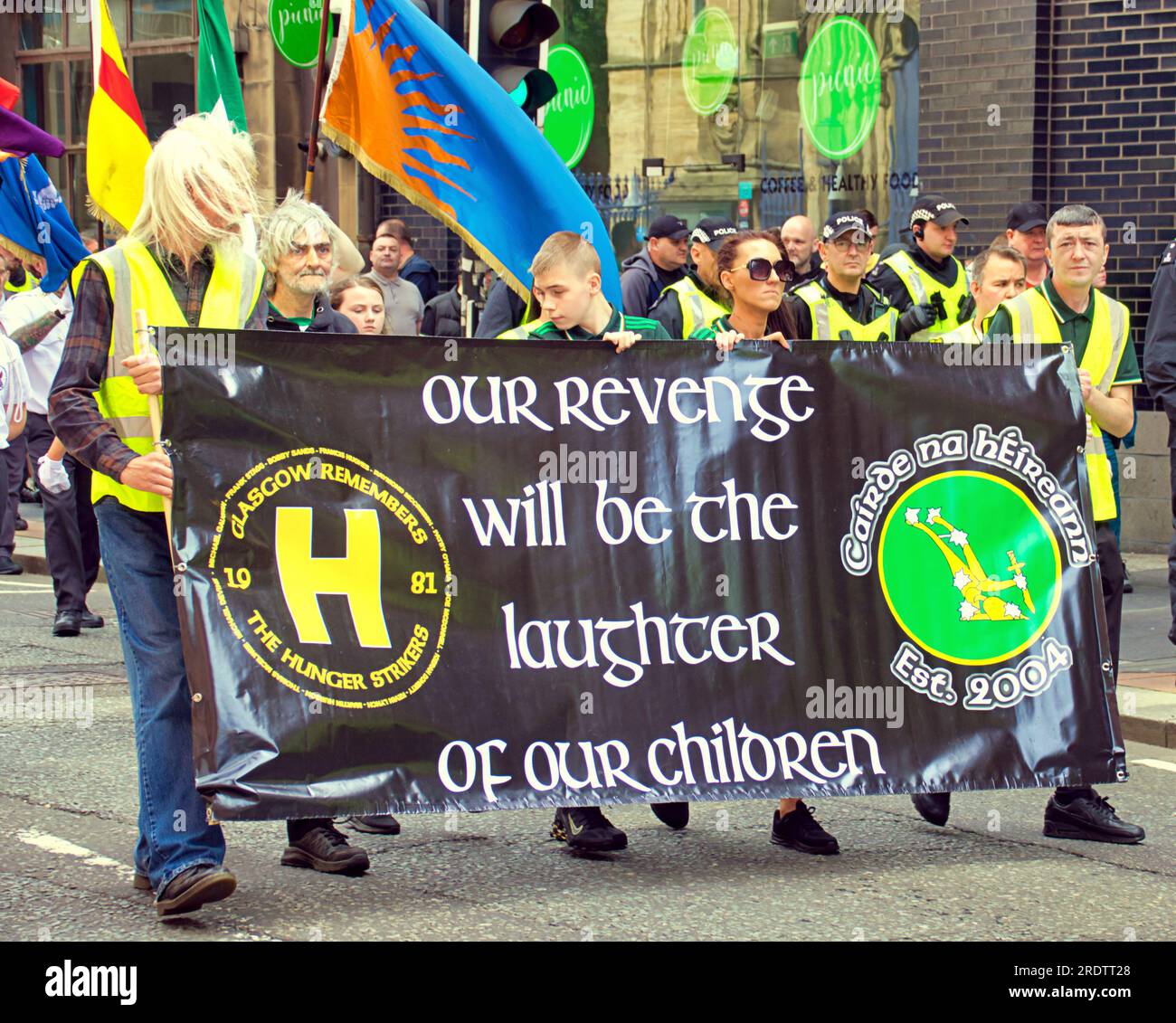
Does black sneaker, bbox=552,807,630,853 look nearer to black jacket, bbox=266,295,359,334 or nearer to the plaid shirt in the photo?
the plaid shirt

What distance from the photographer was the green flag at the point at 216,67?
1006cm

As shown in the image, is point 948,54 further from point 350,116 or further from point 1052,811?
point 1052,811

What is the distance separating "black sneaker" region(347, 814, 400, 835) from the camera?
6.24 m

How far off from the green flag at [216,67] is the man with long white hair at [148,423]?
16.0ft

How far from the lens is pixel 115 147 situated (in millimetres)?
8703

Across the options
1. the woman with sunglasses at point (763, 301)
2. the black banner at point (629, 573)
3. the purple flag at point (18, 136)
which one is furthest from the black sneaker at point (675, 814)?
the purple flag at point (18, 136)

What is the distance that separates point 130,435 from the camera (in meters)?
5.31

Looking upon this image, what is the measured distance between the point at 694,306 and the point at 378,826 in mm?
3560

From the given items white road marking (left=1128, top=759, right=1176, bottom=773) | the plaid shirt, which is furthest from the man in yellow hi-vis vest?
the plaid shirt

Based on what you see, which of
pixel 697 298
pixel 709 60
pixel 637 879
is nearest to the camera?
pixel 637 879

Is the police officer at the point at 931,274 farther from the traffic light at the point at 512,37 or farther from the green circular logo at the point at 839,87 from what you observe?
the green circular logo at the point at 839,87

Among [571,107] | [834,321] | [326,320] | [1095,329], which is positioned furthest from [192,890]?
[571,107]

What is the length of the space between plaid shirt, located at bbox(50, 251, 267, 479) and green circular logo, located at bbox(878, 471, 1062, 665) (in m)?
2.32

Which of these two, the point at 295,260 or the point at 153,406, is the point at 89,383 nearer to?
the point at 153,406
